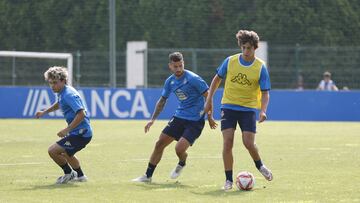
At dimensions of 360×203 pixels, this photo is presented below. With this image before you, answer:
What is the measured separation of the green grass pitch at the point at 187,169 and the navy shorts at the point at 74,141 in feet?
1.61

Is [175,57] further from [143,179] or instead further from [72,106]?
[143,179]

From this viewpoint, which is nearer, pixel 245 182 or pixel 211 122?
pixel 245 182

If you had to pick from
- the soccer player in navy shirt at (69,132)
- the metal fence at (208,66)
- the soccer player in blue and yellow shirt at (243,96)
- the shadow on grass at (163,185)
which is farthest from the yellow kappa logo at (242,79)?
the metal fence at (208,66)

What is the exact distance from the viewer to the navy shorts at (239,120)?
37.5ft

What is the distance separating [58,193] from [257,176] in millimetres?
3178

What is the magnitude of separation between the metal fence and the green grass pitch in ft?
37.3

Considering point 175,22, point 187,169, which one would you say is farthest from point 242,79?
point 175,22

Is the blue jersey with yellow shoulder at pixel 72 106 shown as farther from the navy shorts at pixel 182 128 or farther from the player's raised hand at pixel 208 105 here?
the player's raised hand at pixel 208 105

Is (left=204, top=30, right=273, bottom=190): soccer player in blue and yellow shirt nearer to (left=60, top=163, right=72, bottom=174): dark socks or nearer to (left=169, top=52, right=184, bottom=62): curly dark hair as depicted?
(left=169, top=52, right=184, bottom=62): curly dark hair

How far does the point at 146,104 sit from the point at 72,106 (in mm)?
17737

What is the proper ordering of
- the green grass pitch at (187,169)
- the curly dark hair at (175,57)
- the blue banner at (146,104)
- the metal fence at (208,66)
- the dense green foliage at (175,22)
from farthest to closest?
the dense green foliage at (175,22) → the metal fence at (208,66) → the blue banner at (146,104) → the curly dark hair at (175,57) → the green grass pitch at (187,169)

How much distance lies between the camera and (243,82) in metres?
11.5

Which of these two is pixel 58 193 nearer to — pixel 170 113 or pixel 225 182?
pixel 225 182

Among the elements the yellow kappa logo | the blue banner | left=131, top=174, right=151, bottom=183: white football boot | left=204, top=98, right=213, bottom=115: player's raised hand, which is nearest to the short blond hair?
left=131, top=174, right=151, bottom=183: white football boot
